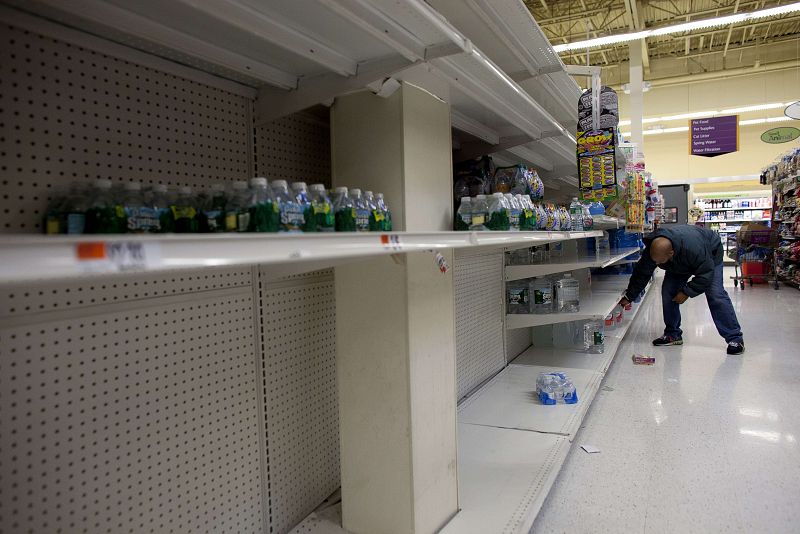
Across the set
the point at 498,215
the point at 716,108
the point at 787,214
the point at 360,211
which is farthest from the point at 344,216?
the point at 716,108

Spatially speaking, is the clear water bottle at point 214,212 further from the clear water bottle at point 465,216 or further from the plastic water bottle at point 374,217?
the clear water bottle at point 465,216

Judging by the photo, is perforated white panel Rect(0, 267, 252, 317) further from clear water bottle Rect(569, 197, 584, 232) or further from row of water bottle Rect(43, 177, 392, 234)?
clear water bottle Rect(569, 197, 584, 232)

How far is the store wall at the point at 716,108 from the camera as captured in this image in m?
13.9

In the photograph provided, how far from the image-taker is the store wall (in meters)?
13.9

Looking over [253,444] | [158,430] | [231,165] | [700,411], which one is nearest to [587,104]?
[700,411]

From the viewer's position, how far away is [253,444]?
171 centimetres

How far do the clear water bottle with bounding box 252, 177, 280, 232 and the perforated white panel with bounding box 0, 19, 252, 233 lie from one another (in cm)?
46

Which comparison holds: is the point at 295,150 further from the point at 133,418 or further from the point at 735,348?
the point at 735,348

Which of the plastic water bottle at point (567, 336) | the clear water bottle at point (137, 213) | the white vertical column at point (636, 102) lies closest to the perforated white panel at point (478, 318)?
the plastic water bottle at point (567, 336)

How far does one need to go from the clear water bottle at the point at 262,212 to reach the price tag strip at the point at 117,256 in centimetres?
44

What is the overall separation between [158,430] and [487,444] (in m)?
1.66

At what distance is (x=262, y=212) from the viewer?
111 cm

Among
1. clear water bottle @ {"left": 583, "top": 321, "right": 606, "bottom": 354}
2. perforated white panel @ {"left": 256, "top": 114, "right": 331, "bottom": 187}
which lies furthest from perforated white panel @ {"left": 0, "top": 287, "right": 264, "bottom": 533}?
clear water bottle @ {"left": 583, "top": 321, "right": 606, "bottom": 354}

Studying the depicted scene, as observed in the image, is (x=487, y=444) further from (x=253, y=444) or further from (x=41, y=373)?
(x=41, y=373)
